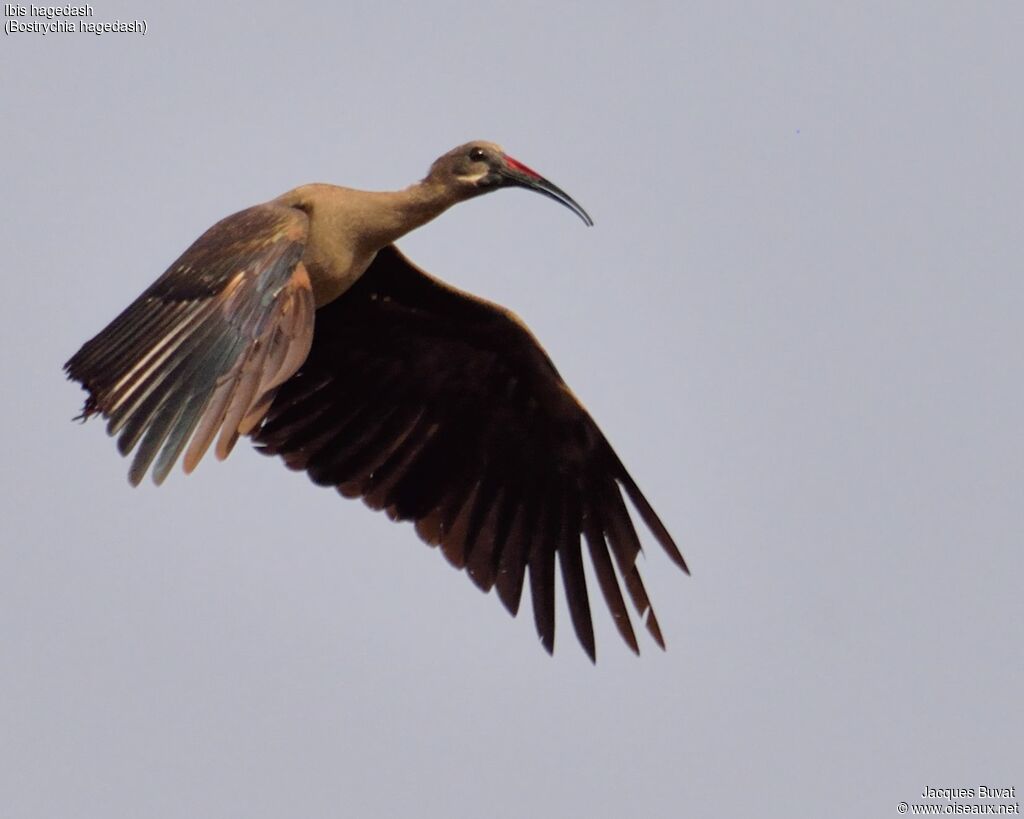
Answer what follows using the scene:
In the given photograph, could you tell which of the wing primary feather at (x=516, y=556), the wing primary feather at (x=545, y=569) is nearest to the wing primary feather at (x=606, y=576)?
the wing primary feather at (x=545, y=569)

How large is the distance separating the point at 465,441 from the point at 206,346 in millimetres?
2876

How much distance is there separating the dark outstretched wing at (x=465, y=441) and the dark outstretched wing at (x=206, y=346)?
166cm

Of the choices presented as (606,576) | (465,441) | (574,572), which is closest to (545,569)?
(574,572)

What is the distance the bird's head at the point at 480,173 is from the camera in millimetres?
11438

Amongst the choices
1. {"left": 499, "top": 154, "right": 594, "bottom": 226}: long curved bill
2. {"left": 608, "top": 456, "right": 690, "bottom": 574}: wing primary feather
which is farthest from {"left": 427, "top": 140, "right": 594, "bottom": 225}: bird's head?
{"left": 608, "top": 456, "right": 690, "bottom": 574}: wing primary feather

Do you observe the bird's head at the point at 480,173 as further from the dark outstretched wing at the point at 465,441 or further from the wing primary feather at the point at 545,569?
the wing primary feather at the point at 545,569

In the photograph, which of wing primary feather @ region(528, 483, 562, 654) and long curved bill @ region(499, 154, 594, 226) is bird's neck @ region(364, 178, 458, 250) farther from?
wing primary feather @ region(528, 483, 562, 654)

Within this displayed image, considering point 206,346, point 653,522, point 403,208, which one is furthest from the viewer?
point 653,522

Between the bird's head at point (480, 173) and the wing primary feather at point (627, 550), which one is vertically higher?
the bird's head at point (480, 173)

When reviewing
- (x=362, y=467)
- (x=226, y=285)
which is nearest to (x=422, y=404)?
(x=362, y=467)

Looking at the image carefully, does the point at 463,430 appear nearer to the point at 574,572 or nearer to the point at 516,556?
the point at 516,556

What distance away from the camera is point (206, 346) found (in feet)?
33.0

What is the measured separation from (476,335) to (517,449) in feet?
2.33

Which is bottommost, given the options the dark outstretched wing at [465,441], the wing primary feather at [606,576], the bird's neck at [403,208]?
the wing primary feather at [606,576]
